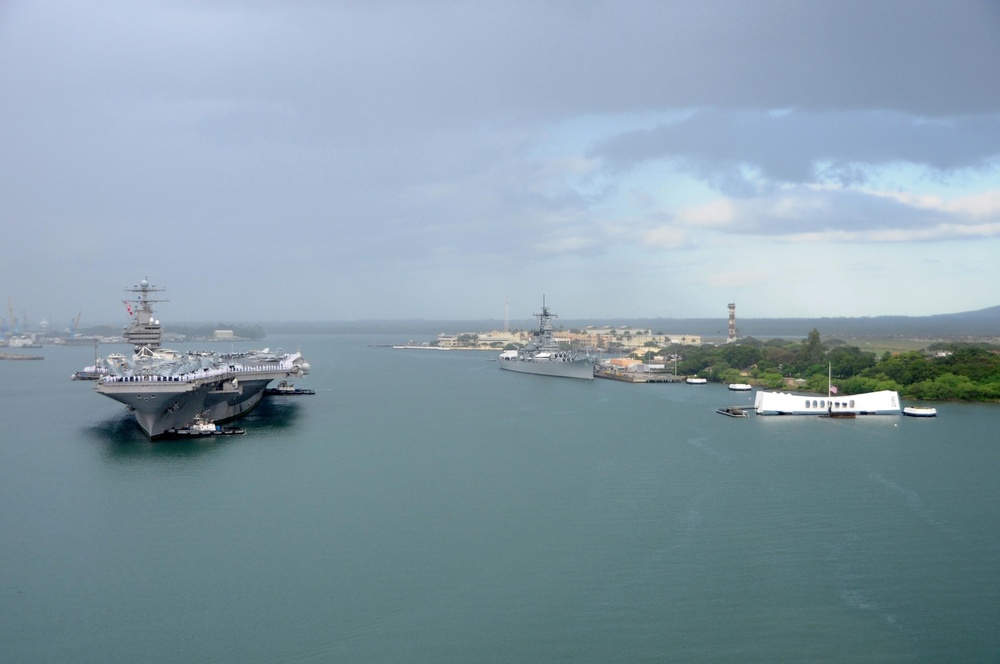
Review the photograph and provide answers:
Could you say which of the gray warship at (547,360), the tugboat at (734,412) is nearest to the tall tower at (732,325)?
the gray warship at (547,360)

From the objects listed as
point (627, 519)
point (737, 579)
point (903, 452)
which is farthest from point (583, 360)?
point (737, 579)

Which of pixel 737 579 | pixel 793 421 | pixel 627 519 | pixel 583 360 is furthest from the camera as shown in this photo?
pixel 583 360

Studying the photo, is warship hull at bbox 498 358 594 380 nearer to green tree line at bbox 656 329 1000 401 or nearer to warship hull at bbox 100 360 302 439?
green tree line at bbox 656 329 1000 401

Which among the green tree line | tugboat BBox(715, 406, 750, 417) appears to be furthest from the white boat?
the green tree line

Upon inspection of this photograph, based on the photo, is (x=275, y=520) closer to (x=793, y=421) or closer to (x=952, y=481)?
(x=952, y=481)

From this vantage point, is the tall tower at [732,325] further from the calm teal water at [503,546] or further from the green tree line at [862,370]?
the calm teal water at [503,546]

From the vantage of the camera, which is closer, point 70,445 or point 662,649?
point 662,649
